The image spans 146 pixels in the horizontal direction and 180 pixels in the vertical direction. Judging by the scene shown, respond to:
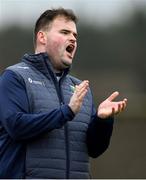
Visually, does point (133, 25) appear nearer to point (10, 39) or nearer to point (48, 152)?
point (10, 39)

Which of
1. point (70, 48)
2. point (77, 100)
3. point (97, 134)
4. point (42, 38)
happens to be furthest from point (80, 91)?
point (42, 38)

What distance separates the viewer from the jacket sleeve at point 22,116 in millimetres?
3430

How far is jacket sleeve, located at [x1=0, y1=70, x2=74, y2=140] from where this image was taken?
3.43 metres

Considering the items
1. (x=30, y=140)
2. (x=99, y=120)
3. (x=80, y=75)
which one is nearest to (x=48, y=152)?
(x=30, y=140)

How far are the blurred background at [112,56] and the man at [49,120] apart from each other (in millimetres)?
2530

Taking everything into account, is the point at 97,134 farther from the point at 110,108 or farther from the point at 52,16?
the point at 52,16

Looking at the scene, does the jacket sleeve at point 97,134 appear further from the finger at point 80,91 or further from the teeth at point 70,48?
the teeth at point 70,48

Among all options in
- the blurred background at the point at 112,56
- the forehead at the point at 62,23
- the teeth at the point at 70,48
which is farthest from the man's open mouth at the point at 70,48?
the blurred background at the point at 112,56

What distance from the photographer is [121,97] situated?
6344mm

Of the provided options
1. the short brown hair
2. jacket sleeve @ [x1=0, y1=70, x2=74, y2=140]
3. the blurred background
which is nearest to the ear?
the short brown hair

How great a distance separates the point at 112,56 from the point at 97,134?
9.10 feet

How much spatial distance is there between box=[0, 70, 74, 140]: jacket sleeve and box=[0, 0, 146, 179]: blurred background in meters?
Answer: 2.76

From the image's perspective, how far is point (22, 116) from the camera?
136 inches

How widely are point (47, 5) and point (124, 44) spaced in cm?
75
